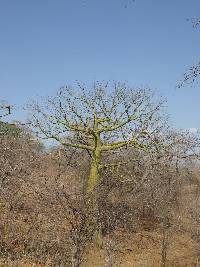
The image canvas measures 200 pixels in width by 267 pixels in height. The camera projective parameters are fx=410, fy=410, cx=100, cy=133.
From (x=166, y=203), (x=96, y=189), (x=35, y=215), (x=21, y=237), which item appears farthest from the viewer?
(x=35, y=215)

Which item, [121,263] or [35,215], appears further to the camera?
[35,215]

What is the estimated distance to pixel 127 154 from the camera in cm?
2470

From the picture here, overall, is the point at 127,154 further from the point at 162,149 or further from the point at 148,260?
the point at 148,260

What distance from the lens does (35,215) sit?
19594 millimetres

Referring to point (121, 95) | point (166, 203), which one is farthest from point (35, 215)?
point (121, 95)

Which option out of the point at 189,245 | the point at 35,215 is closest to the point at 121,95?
the point at 35,215

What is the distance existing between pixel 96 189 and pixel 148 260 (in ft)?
18.9

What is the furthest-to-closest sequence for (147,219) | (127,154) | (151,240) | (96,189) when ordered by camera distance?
(147,219) < (127,154) < (151,240) < (96,189)

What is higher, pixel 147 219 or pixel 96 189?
pixel 96 189

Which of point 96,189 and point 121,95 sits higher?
point 121,95

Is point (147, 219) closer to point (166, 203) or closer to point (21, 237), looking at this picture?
point (166, 203)

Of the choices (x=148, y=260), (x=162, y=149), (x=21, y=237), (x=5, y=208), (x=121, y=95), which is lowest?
(x=148, y=260)

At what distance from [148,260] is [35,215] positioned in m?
5.70

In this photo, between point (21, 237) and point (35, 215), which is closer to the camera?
point (21, 237)
